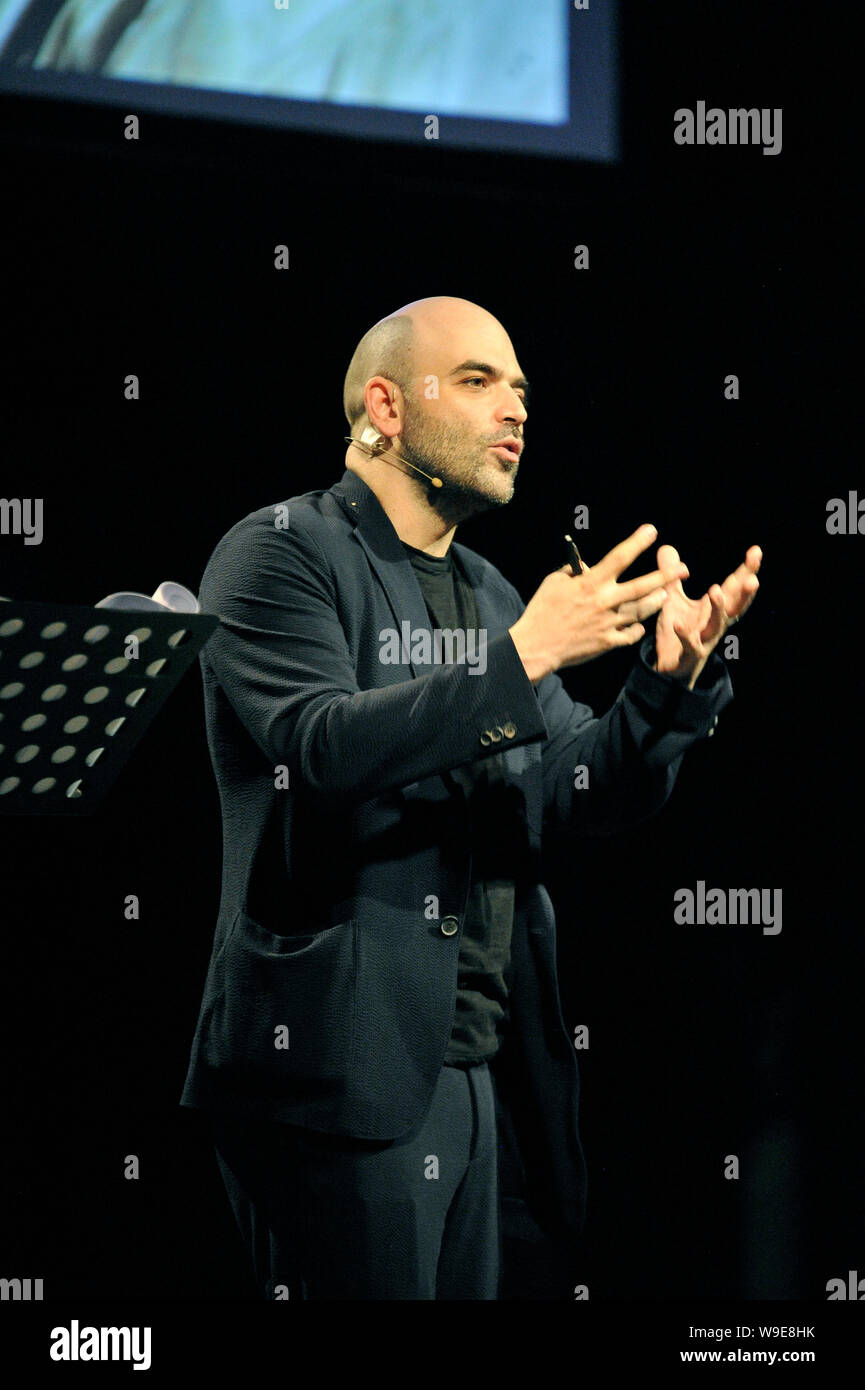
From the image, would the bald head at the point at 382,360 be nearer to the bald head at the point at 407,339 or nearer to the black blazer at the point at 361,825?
the bald head at the point at 407,339

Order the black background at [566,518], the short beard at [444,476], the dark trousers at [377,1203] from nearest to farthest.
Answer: the dark trousers at [377,1203] < the short beard at [444,476] < the black background at [566,518]

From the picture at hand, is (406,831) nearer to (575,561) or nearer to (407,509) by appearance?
(575,561)

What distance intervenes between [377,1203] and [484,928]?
1.19ft

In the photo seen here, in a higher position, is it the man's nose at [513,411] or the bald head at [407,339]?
the bald head at [407,339]

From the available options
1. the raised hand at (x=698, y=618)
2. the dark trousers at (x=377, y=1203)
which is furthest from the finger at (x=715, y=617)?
the dark trousers at (x=377, y=1203)

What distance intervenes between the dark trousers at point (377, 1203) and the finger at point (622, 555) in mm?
663

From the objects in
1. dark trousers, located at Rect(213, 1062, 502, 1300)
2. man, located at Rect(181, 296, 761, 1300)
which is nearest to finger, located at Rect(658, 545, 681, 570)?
man, located at Rect(181, 296, 761, 1300)

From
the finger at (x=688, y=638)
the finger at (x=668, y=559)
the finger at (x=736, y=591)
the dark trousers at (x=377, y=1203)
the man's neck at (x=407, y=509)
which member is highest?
the man's neck at (x=407, y=509)

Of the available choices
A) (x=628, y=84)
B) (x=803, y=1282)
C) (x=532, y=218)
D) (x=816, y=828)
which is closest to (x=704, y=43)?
(x=628, y=84)

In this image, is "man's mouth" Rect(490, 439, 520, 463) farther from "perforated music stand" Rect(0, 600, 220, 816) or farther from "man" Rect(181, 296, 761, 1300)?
"perforated music stand" Rect(0, 600, 220, 816)

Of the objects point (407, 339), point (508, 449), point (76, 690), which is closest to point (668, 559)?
point (508, 449)

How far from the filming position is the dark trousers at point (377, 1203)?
1.70 meters
